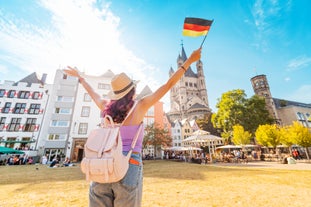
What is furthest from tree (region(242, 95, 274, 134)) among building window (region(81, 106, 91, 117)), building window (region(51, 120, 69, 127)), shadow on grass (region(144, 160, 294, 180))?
building window (region(51, 120, 69, 127))

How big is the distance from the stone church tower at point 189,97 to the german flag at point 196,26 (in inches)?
2418

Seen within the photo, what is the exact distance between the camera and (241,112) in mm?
29953

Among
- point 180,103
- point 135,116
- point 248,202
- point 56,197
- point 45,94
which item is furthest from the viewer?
point 180,103

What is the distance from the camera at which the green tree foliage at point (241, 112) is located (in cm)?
3014

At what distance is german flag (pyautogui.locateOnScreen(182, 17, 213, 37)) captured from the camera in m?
2.28

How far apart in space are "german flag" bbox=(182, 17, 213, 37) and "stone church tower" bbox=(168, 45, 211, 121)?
201 feet

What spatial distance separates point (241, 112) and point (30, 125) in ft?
138

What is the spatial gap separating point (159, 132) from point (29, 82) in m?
30.7

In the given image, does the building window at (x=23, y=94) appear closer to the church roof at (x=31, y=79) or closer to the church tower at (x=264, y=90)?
the church roof at (x=31, y=79)

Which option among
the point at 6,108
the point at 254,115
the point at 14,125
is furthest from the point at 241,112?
the point at 6,108

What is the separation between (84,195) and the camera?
4699 mm

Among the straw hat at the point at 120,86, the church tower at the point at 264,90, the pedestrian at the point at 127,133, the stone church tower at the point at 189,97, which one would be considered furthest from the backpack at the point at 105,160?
the stone church tower at the point at 189,97

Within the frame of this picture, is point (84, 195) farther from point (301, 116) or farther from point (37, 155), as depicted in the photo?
point (301, 116)

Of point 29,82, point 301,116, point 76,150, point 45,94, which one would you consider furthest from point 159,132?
point 301,116
